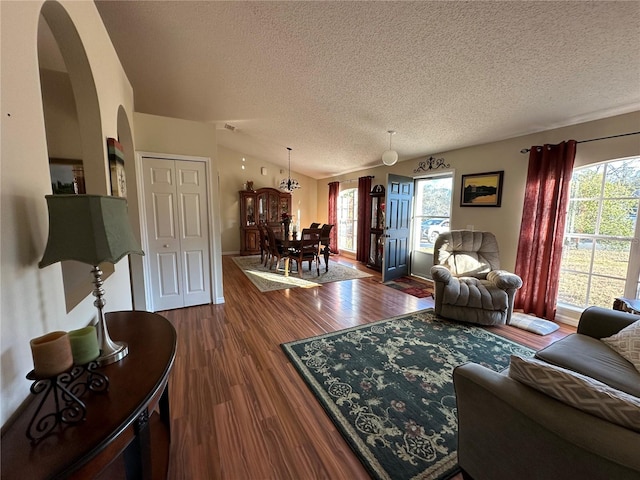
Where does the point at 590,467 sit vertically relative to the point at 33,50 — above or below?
below

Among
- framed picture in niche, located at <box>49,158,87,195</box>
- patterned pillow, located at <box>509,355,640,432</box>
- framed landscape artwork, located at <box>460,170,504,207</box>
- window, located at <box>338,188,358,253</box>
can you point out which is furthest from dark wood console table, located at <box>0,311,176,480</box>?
window, located at <box>338,188,358,253</box>

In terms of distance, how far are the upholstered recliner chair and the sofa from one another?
5.02ft

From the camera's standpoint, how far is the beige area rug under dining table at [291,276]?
4.61 m

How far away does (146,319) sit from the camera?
1.40 metres

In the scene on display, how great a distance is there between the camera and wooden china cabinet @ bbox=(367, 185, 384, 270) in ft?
18.2

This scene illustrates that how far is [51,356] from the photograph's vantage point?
718mm

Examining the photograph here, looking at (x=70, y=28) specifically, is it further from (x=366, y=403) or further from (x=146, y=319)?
(x=366, y=403)

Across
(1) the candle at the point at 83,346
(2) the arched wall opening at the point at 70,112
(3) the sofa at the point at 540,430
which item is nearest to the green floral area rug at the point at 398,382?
(3) the sofa at the point at 540,430

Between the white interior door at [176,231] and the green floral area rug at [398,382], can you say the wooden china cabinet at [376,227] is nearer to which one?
the green floral area rug at [398,382]

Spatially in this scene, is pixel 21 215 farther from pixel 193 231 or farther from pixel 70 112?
pixel 193 231

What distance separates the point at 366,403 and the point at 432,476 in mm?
555

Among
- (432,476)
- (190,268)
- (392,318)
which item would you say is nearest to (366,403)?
(432,476)

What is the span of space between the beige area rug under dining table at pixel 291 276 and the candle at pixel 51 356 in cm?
357

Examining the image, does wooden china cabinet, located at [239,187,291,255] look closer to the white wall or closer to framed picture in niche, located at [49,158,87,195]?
framed picture in niche, located at [49,158,87,195]
